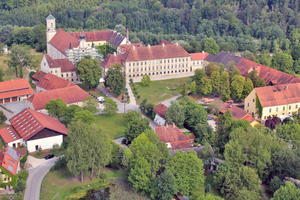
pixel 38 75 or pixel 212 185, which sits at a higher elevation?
pixel 38 75

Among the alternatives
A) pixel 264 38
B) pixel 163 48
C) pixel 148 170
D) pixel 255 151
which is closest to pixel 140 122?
pixel 148 170

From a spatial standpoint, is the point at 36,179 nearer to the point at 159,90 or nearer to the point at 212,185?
the point at 212,185

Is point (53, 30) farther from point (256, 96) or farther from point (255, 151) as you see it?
point (255, 151)

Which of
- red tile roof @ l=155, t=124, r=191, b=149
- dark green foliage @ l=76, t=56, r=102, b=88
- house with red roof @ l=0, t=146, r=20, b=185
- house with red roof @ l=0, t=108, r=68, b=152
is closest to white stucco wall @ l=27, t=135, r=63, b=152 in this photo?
house with red roof @ l=0, t=108, r=68, b=152

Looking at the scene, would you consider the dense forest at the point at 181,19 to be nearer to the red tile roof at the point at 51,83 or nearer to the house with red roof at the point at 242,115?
the red tile roof at the point at 51,83

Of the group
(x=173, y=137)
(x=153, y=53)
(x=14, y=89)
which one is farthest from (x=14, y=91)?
(x=173, y=137)
